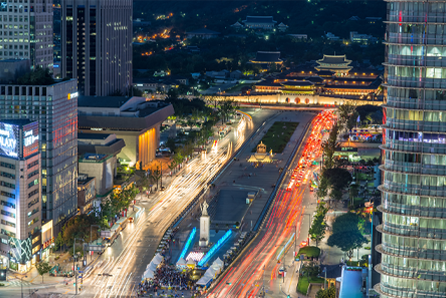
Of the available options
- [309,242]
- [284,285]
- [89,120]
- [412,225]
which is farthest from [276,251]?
[89,120]

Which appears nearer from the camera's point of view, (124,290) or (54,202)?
(124,290)

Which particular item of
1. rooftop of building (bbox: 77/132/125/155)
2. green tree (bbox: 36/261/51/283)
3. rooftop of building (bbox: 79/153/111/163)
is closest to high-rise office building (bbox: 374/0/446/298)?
green tree (bbox: 36/261/51/283)

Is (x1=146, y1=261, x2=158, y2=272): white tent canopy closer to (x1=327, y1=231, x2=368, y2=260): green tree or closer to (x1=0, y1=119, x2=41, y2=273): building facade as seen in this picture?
(x1=0, y1=119, x2=41, y2=273): building facade

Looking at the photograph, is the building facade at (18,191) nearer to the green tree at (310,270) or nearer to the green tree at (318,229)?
the green tree at (310,270)

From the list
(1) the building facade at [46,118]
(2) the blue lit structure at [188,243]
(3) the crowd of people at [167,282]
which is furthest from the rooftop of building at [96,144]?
(3) the crowd of people at [167,282]

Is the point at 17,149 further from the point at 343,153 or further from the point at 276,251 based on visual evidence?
the point at 343,153

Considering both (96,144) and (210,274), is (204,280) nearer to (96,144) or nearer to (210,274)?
(210,274)
